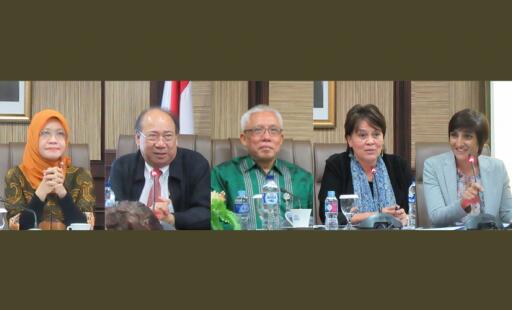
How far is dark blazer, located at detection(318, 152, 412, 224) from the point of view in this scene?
564cm

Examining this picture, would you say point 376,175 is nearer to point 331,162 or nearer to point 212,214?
point 331,162

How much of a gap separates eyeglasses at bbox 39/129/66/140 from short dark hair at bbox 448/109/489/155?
85.9 inches

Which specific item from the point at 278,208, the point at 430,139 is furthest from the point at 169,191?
the point at 430,139

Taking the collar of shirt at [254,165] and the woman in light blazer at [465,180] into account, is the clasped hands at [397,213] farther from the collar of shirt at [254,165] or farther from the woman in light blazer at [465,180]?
the collar of shirt at [254,165]

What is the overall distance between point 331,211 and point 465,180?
791 millimetres

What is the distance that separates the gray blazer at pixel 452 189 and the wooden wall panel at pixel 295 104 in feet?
2.36

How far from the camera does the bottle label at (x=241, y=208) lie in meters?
5.58

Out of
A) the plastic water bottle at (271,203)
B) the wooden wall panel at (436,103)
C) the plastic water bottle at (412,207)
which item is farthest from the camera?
the wooden wall panel at (436,103)

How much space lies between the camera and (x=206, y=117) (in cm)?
579

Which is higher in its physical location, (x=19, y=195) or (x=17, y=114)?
(x=17, y=114)

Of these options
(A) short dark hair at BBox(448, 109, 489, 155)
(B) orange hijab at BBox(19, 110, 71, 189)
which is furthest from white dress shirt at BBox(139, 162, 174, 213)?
(A) short dark hair at BBox(448, 109, 489, 155)

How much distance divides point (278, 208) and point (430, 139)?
0.96 m

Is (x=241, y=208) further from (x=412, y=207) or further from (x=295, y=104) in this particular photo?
(x=412, y=207)

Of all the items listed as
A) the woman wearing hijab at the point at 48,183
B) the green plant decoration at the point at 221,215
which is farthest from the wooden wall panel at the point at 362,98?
the woman wearing hijab at the point at 48,183
